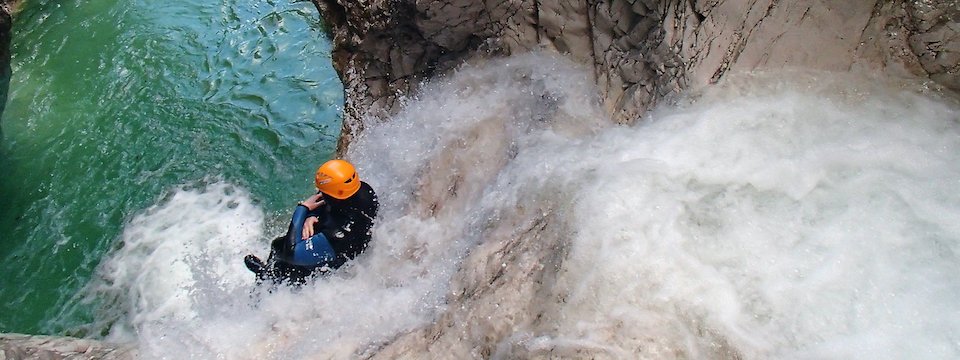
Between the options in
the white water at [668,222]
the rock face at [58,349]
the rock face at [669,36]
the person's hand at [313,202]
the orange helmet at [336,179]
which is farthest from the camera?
the person's hand at [313,202]

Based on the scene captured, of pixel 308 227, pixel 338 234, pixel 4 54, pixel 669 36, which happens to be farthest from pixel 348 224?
pixel 4 54

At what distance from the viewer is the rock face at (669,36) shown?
4012 mm

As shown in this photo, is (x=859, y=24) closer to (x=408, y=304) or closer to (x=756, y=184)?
(x=756, y=184)

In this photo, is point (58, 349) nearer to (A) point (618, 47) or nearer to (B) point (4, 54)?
(A) point (618, 47)

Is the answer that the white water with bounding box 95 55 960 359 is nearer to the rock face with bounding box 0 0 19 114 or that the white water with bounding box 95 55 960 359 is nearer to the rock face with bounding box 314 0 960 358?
the rock face with bounding box 314 0 960 358

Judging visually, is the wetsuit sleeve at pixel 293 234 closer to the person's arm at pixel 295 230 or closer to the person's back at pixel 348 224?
the person's arm at pixel 295 230

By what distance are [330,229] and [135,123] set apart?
533cm

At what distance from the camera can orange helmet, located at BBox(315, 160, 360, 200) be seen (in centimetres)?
472

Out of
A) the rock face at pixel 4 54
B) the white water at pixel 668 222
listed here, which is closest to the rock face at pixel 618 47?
the white water at pixel 668 222

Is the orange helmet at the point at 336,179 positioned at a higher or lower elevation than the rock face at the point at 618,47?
lower

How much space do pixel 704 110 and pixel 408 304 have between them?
2.19 m

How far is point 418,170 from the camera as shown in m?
5.37

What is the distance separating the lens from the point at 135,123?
8.74 metres

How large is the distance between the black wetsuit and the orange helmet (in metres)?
0.05
